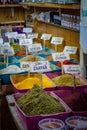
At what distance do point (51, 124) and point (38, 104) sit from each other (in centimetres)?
25

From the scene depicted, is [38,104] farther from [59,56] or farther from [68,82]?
[59,56]

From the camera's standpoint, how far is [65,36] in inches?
157

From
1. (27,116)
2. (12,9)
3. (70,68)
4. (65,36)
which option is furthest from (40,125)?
(12,9)

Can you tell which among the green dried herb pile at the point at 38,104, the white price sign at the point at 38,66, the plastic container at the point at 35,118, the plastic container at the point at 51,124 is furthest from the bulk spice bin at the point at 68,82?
the plastic container at the point at 51,124

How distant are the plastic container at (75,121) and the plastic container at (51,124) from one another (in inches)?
1.4

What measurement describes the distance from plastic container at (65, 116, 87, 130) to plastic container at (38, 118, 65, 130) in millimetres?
37

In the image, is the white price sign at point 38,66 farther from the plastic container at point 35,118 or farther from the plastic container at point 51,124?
the plastic container at point 51,124

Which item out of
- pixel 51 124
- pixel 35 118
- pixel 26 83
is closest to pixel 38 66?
pixel 26 83

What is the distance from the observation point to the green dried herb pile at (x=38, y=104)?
1812 millimetres

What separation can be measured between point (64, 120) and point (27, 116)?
9.3 inches

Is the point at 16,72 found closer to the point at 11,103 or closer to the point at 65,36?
the point at 11,103

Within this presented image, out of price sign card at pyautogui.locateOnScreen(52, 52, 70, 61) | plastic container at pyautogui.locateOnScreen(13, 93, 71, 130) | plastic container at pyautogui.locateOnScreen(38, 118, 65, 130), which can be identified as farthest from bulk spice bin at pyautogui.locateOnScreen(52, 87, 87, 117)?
price sign card at pyautogui.locateOnScreen(52, 52, 70, 61)

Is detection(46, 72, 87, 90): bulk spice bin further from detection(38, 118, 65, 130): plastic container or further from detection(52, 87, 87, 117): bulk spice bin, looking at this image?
detection(38, 118, 65, 130): plastic container

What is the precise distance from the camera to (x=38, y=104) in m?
1.85
